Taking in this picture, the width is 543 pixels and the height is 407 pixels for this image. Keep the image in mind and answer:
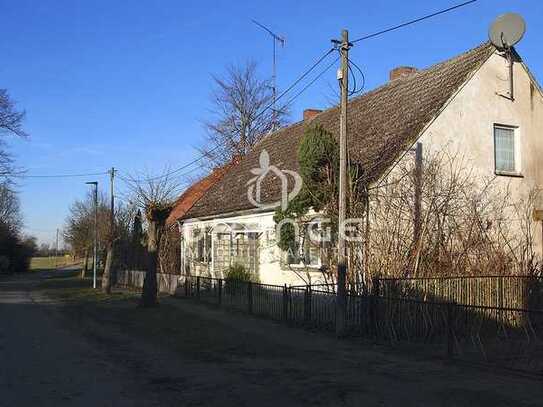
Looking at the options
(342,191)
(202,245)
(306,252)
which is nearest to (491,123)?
(306,252)

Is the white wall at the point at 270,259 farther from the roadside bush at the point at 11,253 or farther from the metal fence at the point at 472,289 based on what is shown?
the roadside bush at the point at 11,253

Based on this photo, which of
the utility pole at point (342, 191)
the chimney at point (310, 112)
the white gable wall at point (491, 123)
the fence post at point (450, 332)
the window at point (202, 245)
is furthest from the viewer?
the chimney at point (310, 112)

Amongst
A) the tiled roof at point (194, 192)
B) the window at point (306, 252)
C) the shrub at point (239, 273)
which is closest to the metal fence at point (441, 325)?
the window at point (306, 252)

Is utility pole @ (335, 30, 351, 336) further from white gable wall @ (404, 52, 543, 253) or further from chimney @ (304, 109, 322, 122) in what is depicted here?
chimney @ (304, 109, 322, 122)

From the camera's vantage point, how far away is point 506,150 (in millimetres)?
18281

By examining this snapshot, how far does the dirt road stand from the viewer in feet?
25.7

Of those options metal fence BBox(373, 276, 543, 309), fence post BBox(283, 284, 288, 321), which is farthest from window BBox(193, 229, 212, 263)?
metal fence BBox(373, 276, 543, 309)

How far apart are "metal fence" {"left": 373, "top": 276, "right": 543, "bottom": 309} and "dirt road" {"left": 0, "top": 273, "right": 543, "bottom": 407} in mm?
1623

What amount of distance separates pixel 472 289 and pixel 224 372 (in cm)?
661

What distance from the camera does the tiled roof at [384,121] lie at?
A: 16.5 metres

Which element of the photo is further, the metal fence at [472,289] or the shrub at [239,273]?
the shrub at [239,273]

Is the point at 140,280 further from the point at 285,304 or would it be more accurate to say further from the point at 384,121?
the point at 285,304

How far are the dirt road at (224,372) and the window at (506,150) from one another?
334 inches

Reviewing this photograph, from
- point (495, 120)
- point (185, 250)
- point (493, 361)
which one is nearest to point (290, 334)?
point (493, 361)
